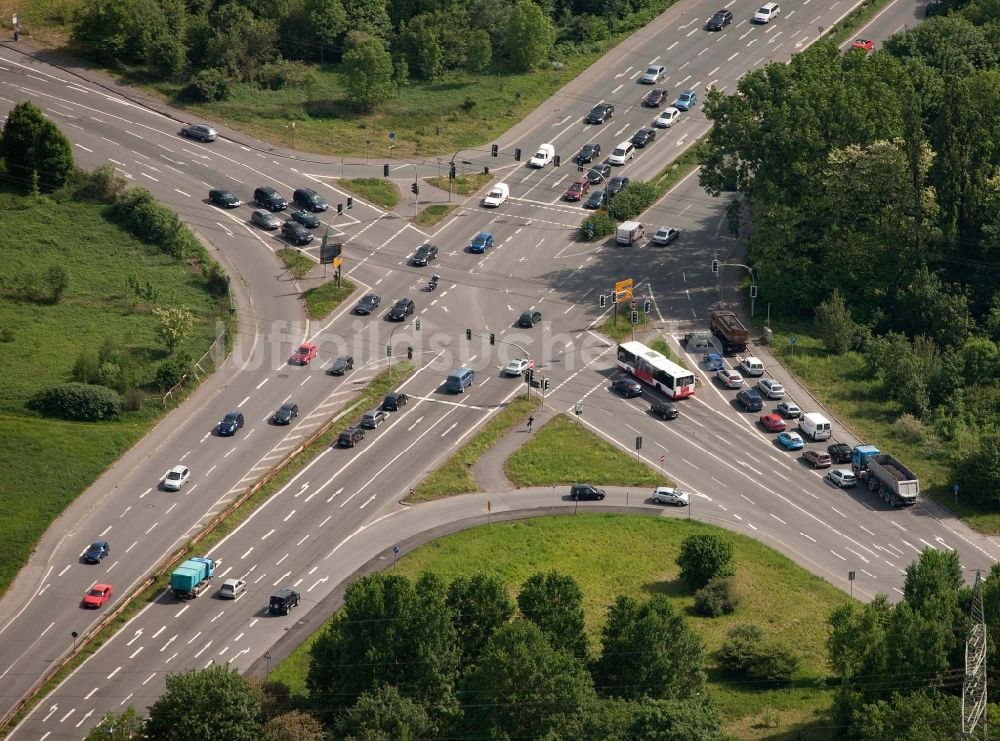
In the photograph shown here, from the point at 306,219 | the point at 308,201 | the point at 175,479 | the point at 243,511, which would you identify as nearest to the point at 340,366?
the point at 175,479

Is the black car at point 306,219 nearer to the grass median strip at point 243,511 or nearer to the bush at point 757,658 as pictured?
the grass median strip at point 243,511

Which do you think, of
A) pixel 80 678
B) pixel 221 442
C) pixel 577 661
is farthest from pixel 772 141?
pixel 80 678

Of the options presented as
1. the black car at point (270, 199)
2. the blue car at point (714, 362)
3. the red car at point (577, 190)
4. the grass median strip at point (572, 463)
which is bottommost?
the grass median strip at point (572, 463)

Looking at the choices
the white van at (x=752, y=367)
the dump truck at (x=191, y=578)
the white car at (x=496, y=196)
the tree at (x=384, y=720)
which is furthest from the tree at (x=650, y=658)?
the white car at (x=496, y=196)

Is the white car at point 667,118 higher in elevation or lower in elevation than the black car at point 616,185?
higher

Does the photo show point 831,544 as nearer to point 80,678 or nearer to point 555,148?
point 80,678

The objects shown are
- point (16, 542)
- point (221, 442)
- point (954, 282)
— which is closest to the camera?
point (16, 542)
